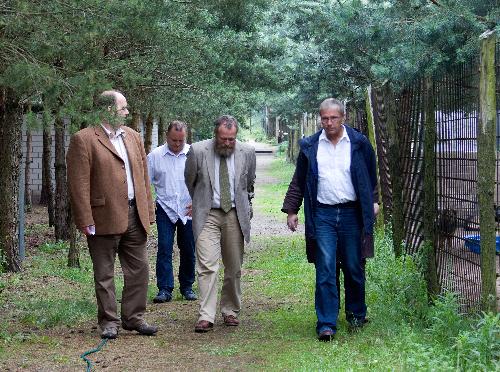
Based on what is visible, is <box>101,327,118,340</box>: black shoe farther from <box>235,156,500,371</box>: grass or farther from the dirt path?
<box>235,156,500,371</box>: grass

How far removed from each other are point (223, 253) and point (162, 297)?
70.1 inches

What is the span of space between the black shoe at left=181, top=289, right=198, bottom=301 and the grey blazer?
2.00 m

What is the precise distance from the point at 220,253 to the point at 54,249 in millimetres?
7792

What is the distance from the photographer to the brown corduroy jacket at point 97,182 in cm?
858

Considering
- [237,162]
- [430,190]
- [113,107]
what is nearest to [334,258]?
[430,190]

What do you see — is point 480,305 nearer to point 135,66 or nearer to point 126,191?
point 126,191

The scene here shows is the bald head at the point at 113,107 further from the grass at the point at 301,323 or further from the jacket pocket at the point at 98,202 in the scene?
the grass at the point at 301,323

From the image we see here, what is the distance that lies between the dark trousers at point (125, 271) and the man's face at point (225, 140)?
1140 mm

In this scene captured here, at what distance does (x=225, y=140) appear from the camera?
941cm

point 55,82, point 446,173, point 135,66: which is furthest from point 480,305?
point 135,66

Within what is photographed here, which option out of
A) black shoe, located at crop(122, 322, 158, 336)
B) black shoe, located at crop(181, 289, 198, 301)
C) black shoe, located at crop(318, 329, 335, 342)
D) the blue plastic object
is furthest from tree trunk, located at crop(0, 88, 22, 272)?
the blue plastic object

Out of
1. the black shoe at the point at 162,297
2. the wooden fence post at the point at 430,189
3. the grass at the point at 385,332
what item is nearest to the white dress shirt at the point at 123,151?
the grass at the point at 385,332

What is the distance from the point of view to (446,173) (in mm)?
8672

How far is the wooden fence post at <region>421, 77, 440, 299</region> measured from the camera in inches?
356
